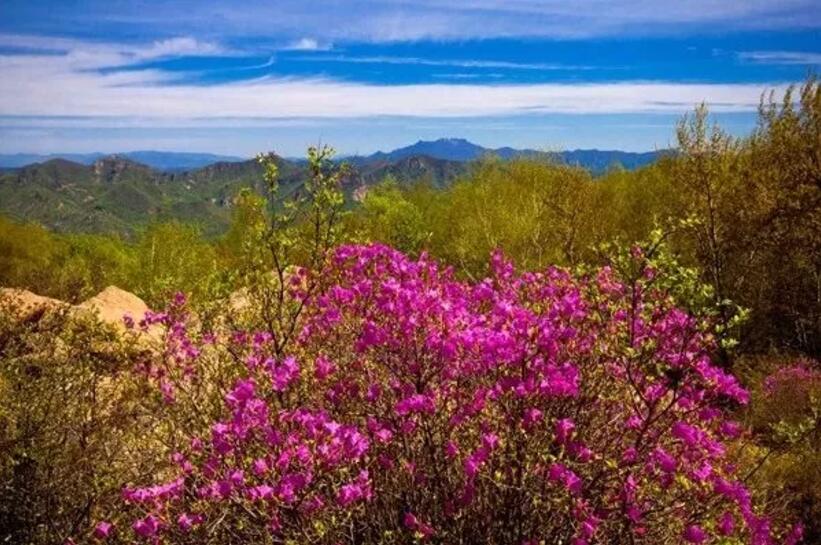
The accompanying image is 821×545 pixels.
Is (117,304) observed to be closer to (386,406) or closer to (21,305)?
(21,305)

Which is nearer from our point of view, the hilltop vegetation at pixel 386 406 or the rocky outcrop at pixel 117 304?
the hilltop vegetation at pixel 386 406

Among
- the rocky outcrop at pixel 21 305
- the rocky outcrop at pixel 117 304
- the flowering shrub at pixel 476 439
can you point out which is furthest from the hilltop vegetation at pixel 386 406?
the rocky outcrop at pixel 117 304

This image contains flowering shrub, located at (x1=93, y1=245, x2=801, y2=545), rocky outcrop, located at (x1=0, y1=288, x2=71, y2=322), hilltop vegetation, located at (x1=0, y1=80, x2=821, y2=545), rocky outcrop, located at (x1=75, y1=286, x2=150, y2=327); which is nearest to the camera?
flowering shrub, located at (x1=93, y1=245, x2=801, y2=545)

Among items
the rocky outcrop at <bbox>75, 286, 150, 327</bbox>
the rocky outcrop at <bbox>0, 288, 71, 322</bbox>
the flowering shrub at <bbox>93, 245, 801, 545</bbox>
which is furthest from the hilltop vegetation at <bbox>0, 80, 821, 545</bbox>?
the rocky outcrop at <bbox>75, 286, 150, 327</bbox>

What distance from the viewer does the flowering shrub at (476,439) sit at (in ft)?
20.1

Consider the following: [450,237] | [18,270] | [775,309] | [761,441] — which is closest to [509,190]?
[450,237]

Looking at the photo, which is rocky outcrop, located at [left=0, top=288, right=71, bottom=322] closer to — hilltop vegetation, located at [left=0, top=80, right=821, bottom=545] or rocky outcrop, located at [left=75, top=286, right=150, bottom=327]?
hilltop vegetation, located at [left=0, top=80, right=821, bottom=545]

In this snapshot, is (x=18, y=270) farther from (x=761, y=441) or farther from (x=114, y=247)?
(x=761, y=441)

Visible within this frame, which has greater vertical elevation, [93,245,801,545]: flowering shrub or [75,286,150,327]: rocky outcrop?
[93,245,801,545]: flowering shrub

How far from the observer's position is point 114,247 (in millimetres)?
65250

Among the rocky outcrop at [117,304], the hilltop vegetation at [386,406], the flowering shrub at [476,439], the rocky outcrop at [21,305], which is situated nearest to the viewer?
the flowering shrub at [476,439]

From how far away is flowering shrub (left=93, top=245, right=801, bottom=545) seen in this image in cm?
Result: 611

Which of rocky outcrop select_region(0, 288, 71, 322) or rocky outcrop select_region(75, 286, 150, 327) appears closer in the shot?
rocky outcrop select_region(0, 288, 71, 322)

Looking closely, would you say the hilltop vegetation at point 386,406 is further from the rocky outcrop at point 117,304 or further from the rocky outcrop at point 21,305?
the rocky outcrop at point 117,304
